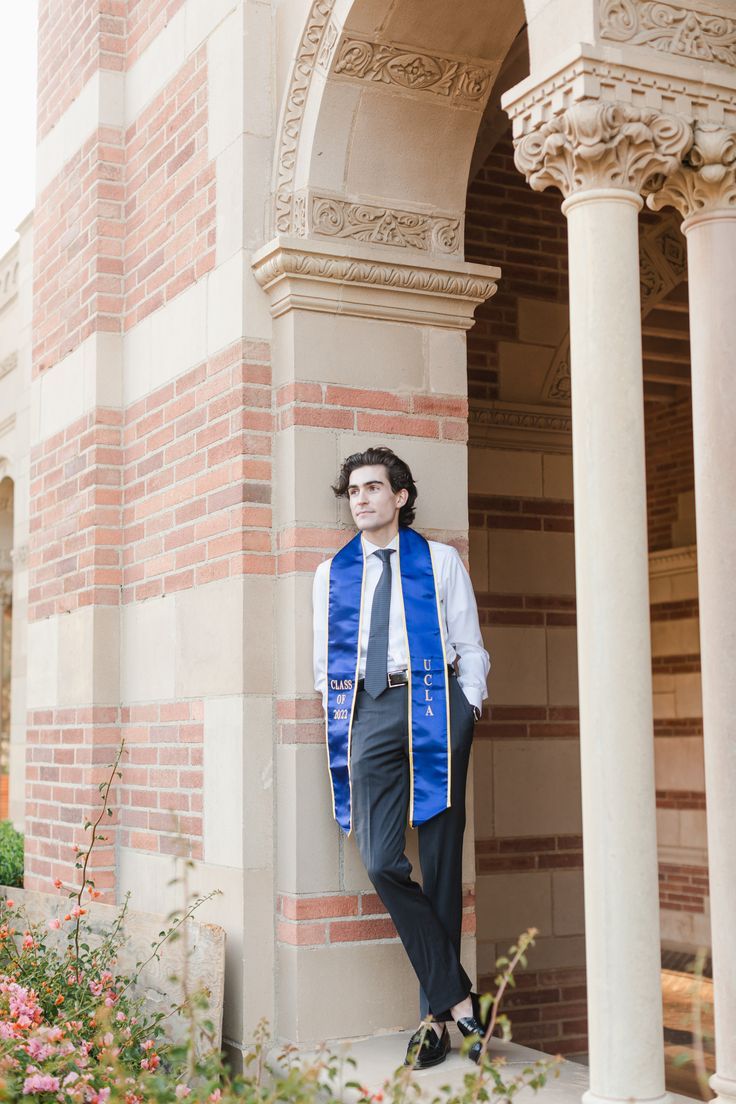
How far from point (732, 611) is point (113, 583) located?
10.4 feet

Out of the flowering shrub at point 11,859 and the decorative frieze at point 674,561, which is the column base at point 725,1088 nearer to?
the flowering shrub at point 11,859

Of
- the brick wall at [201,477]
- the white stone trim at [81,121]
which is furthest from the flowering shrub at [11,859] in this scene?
the white stone trim at [81,121]

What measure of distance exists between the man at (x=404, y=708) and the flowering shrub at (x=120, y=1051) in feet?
0.92

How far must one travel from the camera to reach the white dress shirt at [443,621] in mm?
4406

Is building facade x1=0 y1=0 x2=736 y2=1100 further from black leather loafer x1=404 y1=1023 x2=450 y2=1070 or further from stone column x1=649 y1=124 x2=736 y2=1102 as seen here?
black leather loafer x1=404 y1=1023 x2=450 y2=1070

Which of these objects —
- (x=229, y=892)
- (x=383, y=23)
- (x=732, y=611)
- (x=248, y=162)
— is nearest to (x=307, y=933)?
(x=229, y=892)

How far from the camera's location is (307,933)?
14.8 feet

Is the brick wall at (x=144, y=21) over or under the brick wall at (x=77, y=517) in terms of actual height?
over

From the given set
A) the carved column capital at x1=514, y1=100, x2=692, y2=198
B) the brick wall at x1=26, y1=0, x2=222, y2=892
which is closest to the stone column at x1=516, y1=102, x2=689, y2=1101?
the carved column capital at x1=514, y1=100, x2=692, y2=198

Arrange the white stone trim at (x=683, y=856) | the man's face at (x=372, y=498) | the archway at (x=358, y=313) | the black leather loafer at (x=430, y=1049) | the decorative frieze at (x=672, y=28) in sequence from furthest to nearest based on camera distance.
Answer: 1. the white stone trim at (x=683, y=856)
2. the archway at (x=358, y=313)
3. the man's face at (x=372, y=498)
4. the black leather loafer at (x=430, y=1049)
5. the decorative frieze at (x=672, y=28)

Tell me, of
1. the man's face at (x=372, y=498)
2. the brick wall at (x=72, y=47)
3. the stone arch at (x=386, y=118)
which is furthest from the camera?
the brick wall at (x=72, y=47)

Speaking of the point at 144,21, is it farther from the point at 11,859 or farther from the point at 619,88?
the point at 11,859

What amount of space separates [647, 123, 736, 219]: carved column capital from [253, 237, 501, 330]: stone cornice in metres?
1.35

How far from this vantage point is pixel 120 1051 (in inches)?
154
